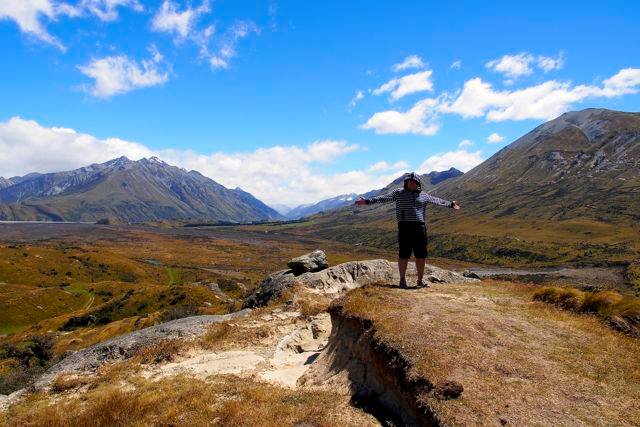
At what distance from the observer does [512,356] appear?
1154 centimetres

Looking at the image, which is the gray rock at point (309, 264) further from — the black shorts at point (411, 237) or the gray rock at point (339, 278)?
the black shorts at point (411, 237)

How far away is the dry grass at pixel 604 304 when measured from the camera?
14.0 meters

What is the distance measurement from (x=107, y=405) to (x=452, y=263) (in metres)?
195

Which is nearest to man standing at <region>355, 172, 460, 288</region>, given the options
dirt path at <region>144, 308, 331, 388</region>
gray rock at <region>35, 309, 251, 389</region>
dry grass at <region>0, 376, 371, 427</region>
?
dirt path at <region>144, 308, 331, 388</region>

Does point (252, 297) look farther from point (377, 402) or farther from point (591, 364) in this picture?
point (591, 364)

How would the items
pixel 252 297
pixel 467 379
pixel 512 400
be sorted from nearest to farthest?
pixel 512 400 < pixel 467 379 < pixel 252 297

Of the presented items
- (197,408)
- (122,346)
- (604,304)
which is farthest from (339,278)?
(197,408)

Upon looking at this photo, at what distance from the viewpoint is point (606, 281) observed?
128m

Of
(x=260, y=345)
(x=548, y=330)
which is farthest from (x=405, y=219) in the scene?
(x=260, y=345)

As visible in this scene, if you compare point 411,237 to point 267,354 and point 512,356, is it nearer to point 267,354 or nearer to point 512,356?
point 512,356

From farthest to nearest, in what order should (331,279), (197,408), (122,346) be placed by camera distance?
(331,279)
(122,346)
(197,408)

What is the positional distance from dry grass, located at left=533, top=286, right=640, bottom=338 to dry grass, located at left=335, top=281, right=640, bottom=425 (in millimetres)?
290

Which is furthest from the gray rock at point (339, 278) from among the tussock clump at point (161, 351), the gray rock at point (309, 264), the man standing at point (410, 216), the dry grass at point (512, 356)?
the dry grass at point (512, 356)

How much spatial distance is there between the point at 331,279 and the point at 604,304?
1893 centimetres
